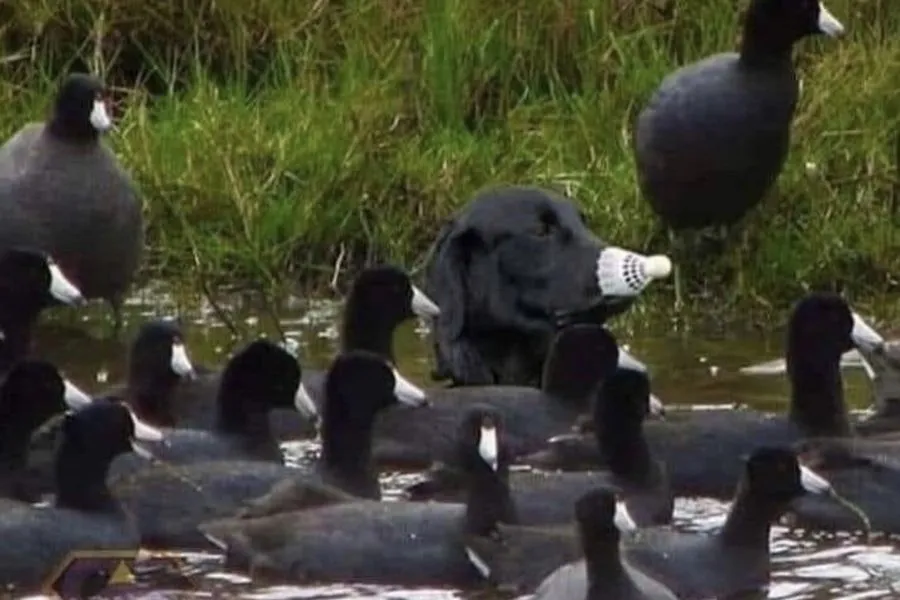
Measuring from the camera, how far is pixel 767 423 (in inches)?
417

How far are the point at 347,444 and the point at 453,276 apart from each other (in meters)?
1.60

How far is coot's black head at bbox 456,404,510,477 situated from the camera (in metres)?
9.34

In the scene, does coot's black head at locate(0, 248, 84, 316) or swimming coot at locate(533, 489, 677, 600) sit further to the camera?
coot's black head at locate(0, 248, 84, 316)

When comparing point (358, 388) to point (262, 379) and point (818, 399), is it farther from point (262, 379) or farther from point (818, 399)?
point (818, 399)

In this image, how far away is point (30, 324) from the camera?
38.0ft

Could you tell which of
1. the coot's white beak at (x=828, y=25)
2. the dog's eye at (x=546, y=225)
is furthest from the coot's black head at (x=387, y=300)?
the coot's white beak at (x=828, y=25)

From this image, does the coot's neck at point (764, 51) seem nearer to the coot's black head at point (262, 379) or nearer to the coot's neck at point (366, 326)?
the coot's neck at point (366, 326)

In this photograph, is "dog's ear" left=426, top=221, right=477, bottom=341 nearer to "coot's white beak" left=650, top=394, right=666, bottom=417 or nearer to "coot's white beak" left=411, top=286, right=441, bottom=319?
"coot's white beak" left=411, top=286, right=441, bottom=319

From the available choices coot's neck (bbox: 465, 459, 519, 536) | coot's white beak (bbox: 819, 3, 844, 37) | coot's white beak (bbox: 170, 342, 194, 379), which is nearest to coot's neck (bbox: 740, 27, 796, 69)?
coot's white beak (bbox: 819, 3, 844, 37)

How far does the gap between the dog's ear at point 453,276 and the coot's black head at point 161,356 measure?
911mm

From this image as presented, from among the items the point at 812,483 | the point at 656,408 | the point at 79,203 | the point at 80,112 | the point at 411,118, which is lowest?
the point at 812,483

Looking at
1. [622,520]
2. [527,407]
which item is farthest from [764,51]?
[622,520]

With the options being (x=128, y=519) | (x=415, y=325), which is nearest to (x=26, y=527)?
(x=128, y=519)

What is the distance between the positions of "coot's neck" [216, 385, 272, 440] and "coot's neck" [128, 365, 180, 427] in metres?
0.52
